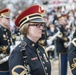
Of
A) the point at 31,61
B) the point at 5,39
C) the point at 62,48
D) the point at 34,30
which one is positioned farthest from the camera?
the point at 62,48

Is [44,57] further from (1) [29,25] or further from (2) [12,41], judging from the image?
(2) [12,41]

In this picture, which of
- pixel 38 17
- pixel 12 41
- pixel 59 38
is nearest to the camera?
pixel 38 17

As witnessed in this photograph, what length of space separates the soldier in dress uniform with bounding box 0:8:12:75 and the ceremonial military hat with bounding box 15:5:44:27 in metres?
2.11

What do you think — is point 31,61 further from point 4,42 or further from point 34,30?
point 4,42

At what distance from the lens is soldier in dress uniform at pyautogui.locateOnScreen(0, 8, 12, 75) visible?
19.2 ft

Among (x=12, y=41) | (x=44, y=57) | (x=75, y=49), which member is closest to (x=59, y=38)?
(x=12, y=41)

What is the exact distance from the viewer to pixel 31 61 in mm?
3482

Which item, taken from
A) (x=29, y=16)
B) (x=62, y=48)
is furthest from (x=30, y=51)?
(x=62, y=48)

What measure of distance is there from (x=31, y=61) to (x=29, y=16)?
1.59 ft

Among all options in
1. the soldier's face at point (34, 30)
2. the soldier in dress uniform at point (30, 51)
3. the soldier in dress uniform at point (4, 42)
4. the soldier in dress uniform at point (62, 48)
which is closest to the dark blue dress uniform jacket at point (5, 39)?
the soldier in dress uniform at point (4, 42)

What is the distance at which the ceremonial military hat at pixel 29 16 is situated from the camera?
362 cm

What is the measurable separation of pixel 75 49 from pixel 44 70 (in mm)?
1437

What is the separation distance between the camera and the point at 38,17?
3674 mm

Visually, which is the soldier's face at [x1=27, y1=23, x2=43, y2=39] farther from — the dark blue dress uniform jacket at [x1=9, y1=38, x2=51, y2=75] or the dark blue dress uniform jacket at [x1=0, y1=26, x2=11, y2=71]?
the dark blue dress uniform jacket at [x1=0, y1=26, x2=11, y2=71]
